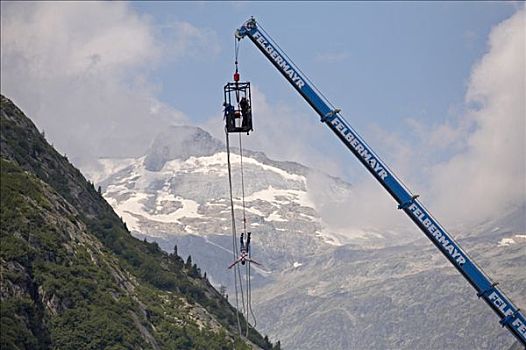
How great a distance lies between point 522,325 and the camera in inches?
3474

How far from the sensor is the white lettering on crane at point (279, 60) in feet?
309

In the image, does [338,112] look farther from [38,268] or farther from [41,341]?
[38,268]

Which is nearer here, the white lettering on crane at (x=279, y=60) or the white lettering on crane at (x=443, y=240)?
the white lettering on crane at (x=443, y=240)

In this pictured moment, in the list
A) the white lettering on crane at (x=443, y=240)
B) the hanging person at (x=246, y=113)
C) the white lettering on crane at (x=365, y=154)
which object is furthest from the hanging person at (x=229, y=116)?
the white lettering on crane at (x=443, y=240)

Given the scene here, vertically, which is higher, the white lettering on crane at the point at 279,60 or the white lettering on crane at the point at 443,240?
the white lettering on crane at the point at 279,60

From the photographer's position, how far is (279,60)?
94.9 m

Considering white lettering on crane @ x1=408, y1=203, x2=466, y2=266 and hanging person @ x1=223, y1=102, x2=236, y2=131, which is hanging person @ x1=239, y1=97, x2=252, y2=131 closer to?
hanging person @ x1=223, y1=102, x2=236, y2=131

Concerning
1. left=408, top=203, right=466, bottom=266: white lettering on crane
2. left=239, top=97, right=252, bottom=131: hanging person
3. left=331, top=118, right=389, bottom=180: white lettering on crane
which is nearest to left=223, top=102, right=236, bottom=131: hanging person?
left=239, top=97, right=252, bottom=131: hanging person

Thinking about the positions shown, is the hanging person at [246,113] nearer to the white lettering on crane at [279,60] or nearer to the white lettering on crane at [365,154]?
the white lettering on crane at [279,60]

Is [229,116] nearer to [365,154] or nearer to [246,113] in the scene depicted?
[246,113]

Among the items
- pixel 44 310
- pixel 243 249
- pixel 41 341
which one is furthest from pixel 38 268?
pixel 243 249

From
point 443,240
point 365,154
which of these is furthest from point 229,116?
point 443,240

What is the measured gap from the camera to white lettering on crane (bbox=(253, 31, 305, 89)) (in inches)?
3706

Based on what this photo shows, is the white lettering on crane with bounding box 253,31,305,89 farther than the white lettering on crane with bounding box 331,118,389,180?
Yes
